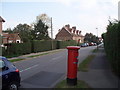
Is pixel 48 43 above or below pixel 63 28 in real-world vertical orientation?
below

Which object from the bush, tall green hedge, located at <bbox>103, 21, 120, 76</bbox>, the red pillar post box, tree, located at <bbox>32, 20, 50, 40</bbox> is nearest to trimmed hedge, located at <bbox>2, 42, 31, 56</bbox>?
the bush

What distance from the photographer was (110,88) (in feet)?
21.2

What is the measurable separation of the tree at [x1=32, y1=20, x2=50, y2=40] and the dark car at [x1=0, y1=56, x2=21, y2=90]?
5026 cm

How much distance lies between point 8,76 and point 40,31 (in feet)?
171

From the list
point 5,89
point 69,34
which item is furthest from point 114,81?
point 69,34

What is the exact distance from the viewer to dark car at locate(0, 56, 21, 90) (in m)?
5.57

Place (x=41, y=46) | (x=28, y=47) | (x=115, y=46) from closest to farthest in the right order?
(x=115, y=46) < (x=28, y=47) < (x=41, y=46)

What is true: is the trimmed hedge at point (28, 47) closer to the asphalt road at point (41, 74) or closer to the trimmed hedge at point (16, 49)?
the trimmed hedge at point (16, 49)

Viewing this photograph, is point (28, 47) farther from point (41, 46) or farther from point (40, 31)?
point (40, 31)

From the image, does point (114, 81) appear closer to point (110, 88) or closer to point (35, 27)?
point (110, 88)

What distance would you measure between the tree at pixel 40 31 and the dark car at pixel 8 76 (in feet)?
165

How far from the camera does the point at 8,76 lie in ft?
18.8

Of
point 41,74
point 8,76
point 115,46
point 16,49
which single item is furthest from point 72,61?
point 16,49

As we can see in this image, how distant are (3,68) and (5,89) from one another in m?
0.75
